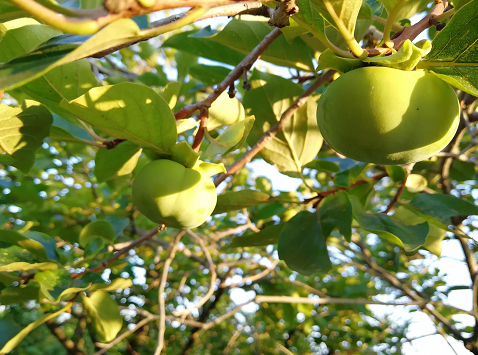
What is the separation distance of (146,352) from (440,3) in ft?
18.9

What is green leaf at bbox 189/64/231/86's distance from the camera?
1804mm

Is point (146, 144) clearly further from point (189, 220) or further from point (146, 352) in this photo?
point (146, 352)

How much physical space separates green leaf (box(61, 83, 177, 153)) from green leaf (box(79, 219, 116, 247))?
94cm

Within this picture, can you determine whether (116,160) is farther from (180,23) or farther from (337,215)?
(180,23)

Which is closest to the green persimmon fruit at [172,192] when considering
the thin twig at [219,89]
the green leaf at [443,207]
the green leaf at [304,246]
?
the thin twig at [219,89]

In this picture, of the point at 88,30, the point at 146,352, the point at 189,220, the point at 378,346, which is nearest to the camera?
the point at 88,30

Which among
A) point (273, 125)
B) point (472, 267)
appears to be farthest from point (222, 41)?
point (472, 267)

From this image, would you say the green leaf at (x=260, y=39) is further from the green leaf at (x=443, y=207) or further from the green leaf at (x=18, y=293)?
the green leaf at (x=18, y=293)

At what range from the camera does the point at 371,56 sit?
0.71 meters

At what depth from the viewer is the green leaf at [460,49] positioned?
651 mm

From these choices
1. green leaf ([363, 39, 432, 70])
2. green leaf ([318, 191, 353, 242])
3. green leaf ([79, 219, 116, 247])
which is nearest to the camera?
green leaf ([363, 39, 432, 70])

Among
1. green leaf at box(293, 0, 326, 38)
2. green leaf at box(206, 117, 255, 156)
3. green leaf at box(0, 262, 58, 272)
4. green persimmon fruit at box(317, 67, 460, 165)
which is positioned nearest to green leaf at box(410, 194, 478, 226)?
green persimmon fruit at box(317, 67, 460, 165)

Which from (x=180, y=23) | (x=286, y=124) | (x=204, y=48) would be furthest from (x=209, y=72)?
(x=180, y=23)

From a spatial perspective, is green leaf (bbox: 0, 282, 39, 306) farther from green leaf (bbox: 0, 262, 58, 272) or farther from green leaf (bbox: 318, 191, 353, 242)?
green leaf (bbox: 318, 191, 353, 242)
